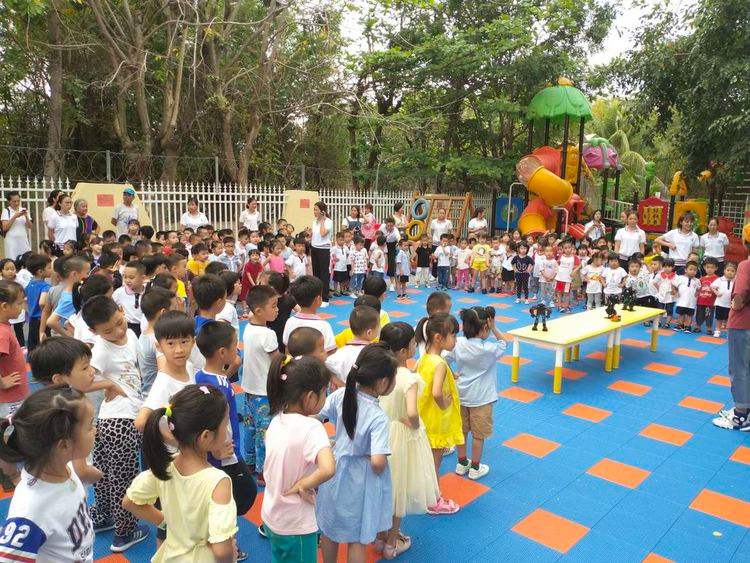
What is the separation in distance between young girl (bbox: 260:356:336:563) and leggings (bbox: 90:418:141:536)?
113 centimetres

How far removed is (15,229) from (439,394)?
742cm

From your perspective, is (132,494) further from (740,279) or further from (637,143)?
(637,143)

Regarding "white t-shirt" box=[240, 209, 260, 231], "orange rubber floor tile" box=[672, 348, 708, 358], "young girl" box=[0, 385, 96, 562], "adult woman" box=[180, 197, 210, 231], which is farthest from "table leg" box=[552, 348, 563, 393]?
"white t-shirt" box=[240, 209, 260, 231]

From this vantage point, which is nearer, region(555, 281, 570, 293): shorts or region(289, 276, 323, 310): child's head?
region(289, 276, 323, 310): child's head

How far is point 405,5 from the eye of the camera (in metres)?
16.0

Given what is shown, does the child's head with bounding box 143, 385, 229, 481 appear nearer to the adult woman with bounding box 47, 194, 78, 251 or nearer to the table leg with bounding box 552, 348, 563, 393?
the table leg with bounding box 552, 348, 563, 393

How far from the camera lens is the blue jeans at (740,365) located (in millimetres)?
4730

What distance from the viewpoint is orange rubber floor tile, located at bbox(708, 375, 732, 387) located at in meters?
6.07

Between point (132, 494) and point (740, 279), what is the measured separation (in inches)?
187

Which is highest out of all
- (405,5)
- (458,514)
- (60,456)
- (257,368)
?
(405,5)

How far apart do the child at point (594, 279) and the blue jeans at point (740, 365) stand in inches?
166

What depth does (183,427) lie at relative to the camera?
5.95ft

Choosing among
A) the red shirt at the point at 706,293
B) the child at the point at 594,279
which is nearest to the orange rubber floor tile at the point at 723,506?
the red shirt at the point at 706,293

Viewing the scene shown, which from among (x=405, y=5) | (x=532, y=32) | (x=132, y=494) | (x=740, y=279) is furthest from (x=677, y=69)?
(x=132, y=494)
